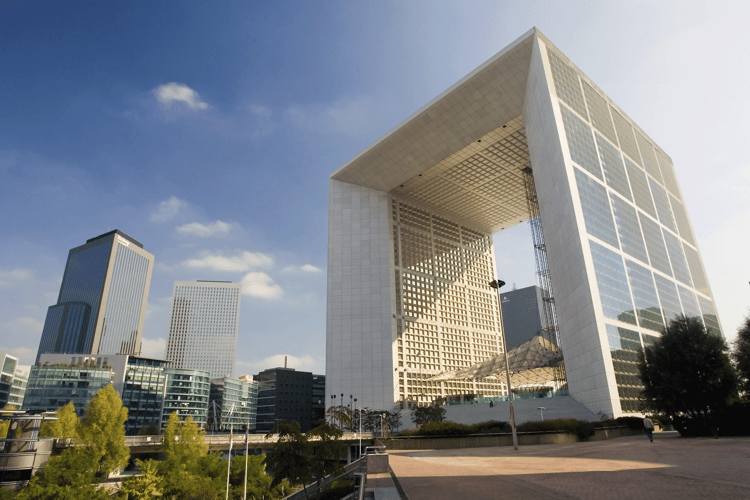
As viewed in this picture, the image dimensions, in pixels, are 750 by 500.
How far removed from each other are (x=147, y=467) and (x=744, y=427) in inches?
1496

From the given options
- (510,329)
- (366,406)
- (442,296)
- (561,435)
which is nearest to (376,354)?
(366,406)

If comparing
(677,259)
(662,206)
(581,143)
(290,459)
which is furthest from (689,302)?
(290,459)

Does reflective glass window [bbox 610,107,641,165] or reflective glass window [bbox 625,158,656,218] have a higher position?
reflective glass window [bbox 610,107,641,165]

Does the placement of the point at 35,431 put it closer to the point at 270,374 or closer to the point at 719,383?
the point at 719,383

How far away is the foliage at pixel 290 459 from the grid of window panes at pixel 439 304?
6084 cm

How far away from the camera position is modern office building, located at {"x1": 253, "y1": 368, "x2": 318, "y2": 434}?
16400 cm

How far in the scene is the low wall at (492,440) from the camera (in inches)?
1359

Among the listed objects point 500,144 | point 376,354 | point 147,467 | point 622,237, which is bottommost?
point 147,467

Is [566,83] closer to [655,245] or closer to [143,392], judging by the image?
[655,245]

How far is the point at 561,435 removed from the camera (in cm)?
3456

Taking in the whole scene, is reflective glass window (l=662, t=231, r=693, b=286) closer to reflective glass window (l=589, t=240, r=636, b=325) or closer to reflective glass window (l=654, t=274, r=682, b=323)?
reflective glass window (l=654, t=274, r=682, b=323)

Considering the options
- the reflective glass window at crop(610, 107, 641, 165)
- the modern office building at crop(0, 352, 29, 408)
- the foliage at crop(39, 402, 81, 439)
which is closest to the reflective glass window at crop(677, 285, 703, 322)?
the reflective glass window at crop(610, 107, 641, 165)

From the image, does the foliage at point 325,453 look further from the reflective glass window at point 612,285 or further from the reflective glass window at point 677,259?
the reflective glass window at point 677,259

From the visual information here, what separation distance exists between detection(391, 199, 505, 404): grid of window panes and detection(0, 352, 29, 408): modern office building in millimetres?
105786
